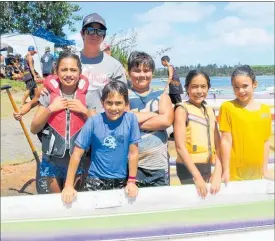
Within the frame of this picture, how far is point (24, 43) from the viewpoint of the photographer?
38.3 feet

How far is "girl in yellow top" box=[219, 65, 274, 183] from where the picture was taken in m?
2.14

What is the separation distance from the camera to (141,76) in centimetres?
212

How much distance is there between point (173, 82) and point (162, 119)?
3.14 m

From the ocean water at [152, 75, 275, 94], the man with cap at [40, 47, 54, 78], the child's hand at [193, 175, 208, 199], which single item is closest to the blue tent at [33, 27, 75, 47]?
the man with cap at [40, 47, 54, 78]

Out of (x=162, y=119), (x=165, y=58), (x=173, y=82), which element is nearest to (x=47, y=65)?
(x=165, y=58)

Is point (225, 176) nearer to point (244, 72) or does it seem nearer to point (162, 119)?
point (162, 119)

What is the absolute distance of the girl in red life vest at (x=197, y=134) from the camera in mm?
2098

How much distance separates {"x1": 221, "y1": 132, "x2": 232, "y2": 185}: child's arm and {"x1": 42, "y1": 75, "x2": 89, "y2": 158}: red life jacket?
29.0 inches

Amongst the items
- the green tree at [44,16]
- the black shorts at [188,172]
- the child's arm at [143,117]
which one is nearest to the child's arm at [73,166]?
the child's arm at [143,117]

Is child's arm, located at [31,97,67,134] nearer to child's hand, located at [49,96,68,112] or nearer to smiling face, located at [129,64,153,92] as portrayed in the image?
child's hand, located at [49,96,68,112]

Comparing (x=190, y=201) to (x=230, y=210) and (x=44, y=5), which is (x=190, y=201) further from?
(x=44, y=5)

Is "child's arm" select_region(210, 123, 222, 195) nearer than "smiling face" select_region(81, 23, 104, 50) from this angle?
Yes

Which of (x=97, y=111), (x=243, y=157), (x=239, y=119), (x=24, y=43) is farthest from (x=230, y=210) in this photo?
(x=24, y=43)

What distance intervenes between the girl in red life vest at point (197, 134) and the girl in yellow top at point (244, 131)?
62 mm
